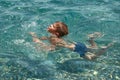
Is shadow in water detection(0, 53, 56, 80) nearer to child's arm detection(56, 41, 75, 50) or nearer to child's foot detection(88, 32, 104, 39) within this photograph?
child's arm detection(56, 41, 75, 50)

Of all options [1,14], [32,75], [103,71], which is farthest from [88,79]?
[1,14]

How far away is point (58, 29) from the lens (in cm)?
1041

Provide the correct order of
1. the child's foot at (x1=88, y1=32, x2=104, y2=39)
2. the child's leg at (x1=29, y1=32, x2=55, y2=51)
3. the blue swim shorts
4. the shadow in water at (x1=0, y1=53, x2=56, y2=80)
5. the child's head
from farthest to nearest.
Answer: the child's foot at (x1=88, y1=32, x2=104, y2=39) < the child's leg at (x1=29, y1=32, x2=55, y2=51) < the blue swim shorts < the child's head < the shadow in water at (x1=0, y1=53, x2=56, y2=80)

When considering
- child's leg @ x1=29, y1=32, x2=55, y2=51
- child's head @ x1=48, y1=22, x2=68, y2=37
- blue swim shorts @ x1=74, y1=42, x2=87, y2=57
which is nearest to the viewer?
child's head @ x1=48, y1=22, x2=68, y2=37

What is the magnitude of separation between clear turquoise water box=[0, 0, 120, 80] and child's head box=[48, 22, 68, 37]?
1153 mm

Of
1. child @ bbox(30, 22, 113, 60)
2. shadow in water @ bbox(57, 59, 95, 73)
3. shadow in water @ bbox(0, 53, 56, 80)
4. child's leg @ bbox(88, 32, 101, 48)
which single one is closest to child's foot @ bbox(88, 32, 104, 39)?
child's leg @ bbox(88, 32, 101, 48)

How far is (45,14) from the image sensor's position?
15.3 metres

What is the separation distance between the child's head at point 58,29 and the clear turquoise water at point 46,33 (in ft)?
3.78

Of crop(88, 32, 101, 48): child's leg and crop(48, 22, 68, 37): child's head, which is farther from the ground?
crop(48, 22, 68, 37): child's head

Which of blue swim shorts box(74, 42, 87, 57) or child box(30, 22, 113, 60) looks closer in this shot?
child box(30, 22, 113, 60)

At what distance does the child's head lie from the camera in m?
10.3

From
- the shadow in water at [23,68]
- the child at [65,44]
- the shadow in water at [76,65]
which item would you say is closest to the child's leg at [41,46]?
the child at [65,44]

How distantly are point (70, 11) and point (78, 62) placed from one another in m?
5.13

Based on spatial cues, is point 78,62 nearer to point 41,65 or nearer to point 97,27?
point 41,65
